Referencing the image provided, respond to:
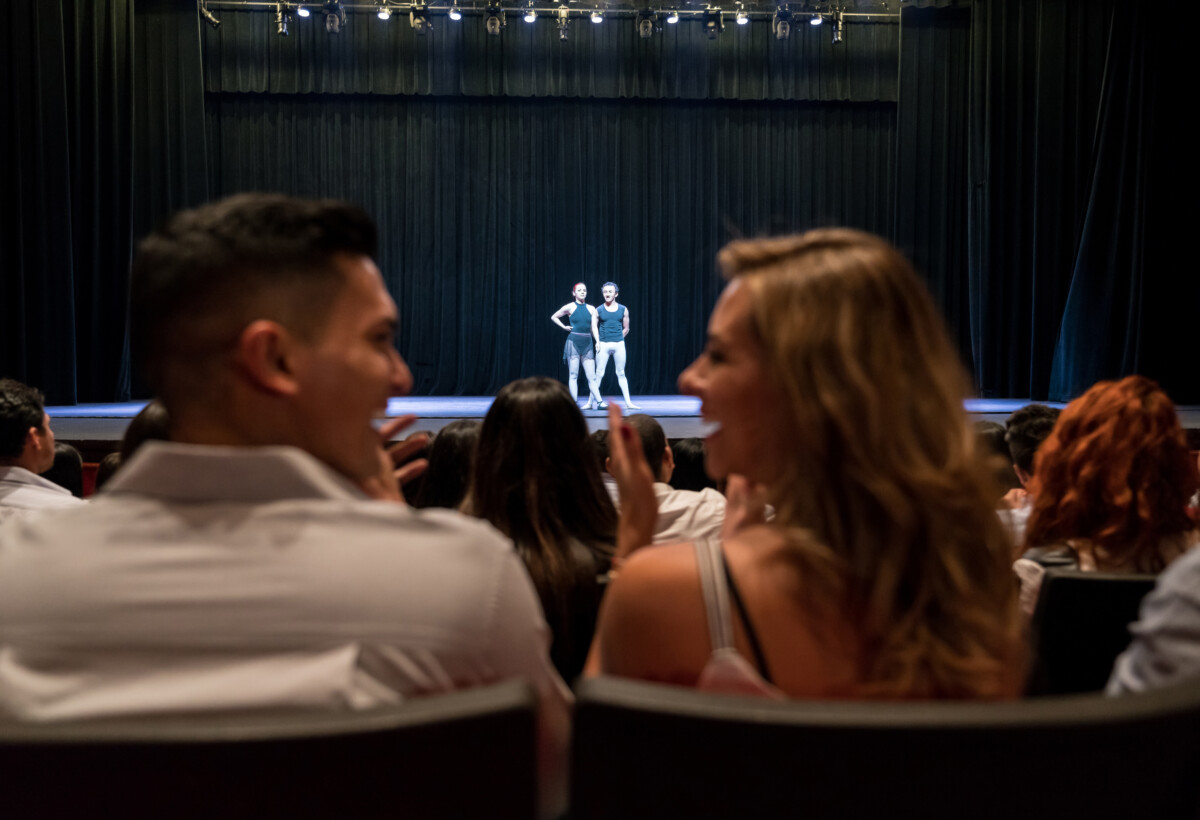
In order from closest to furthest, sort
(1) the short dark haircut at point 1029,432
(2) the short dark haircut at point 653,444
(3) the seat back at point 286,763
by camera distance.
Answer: (3) the seat back at point 286,763 < (1) the short dark haircut at point 1029,432 < (2) the short dark haircut at point 653,444

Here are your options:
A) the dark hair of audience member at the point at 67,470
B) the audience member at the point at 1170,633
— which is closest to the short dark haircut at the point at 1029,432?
the audience member at the point at 1170,633

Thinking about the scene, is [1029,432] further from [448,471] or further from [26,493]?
[26,493]

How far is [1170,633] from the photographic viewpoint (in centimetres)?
91

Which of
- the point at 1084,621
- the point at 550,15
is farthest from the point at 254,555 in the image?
the point at 550,15

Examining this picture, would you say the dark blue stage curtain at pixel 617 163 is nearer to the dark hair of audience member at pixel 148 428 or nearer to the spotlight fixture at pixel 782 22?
the spotlight fixture at pixel 782 22

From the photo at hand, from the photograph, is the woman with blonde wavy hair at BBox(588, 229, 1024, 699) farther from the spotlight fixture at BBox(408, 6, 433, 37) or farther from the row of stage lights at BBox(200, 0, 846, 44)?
the spotlight fixture at BBox(408, 6, 433, 37)

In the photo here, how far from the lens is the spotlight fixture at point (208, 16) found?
382 inches

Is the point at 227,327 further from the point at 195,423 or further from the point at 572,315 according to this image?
the point at 572,315

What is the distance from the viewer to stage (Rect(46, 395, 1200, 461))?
5.86 metres

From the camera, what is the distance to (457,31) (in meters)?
10.3

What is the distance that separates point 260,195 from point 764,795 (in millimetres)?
657

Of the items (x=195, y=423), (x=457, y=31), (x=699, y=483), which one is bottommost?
(x=699, y=483)

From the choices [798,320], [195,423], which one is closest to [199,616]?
[195,423]

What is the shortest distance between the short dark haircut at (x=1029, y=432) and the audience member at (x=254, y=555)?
6.64ft
